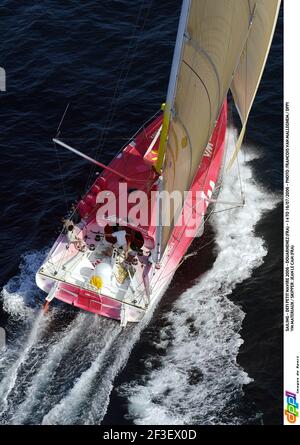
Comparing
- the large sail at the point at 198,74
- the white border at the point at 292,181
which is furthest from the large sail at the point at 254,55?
the white border at the point at 292,181

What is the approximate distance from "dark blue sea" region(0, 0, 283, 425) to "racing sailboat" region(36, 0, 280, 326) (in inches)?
57.2

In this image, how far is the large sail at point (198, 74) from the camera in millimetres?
23266

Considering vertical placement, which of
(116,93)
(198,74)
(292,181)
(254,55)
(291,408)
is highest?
(198,74)

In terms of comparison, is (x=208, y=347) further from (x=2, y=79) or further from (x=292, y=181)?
(x=2, y=79)

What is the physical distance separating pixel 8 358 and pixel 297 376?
11.6 metres

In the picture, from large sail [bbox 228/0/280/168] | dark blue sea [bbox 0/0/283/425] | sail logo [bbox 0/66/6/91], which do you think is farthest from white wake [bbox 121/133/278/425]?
sail logo [bbox 0/66/6/91]

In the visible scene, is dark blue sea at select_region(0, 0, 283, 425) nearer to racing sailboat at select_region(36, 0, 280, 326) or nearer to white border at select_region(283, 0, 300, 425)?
white border at select_region(283, 0, 300, 425)

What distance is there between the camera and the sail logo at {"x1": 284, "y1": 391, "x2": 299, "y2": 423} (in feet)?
86.1

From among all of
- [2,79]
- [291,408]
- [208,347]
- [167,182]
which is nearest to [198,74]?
[167,182]

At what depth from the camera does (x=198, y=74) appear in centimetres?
2411

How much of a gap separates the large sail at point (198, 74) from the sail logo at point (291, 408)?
7853 millimetres

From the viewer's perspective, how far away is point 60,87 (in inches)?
1672

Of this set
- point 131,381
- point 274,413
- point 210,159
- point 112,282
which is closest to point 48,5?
point 210,159

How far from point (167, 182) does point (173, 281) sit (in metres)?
8.29
